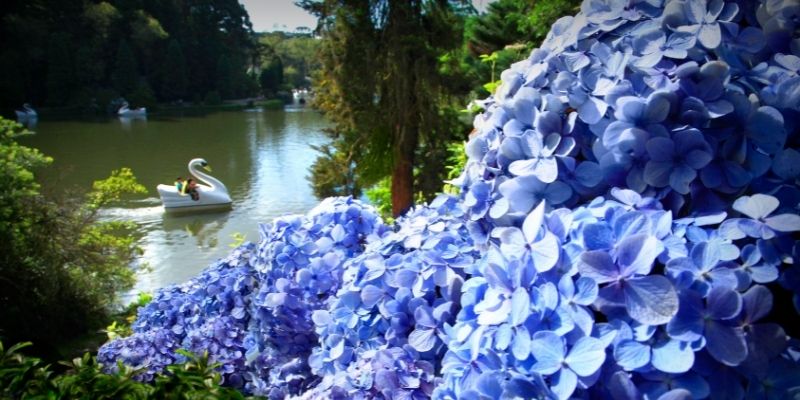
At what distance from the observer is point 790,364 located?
66cm

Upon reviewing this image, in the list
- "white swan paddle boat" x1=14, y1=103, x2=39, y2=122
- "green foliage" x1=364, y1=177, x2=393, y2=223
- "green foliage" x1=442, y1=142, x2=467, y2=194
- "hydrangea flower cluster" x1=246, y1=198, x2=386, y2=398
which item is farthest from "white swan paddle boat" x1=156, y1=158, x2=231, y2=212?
"white swan paddle boat" x1=14, y1=103, x2=39, y2=122

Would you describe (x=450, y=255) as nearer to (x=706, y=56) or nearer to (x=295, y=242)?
(x=706, y=56)

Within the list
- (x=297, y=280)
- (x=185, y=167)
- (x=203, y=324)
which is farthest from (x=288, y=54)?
(x=297, y=280)

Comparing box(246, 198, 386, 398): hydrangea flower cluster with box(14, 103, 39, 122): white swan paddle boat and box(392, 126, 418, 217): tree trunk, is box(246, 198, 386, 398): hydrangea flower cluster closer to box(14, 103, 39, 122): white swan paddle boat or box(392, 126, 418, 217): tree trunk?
box(392, 126, 418, 217): tree trunk

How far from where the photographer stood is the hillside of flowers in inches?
26.0

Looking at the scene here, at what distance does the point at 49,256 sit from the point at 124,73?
3835cm

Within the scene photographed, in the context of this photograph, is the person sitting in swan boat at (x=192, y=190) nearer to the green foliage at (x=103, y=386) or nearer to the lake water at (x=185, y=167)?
the lake water at (x=185, y=167)

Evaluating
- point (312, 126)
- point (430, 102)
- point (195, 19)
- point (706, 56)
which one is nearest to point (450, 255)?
point (706, 56)

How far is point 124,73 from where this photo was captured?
39344 mm

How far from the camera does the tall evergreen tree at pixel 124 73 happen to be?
39.2 meters

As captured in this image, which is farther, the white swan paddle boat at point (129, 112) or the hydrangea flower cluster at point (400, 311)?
the white swan paddle boat at point (129, 112)

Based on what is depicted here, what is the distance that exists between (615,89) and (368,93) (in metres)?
8.71

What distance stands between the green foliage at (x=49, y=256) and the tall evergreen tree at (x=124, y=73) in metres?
37.1

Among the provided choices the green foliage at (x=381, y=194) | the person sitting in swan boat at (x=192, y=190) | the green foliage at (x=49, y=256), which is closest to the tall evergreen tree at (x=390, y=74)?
the green foliage at (x=381, y=194)
